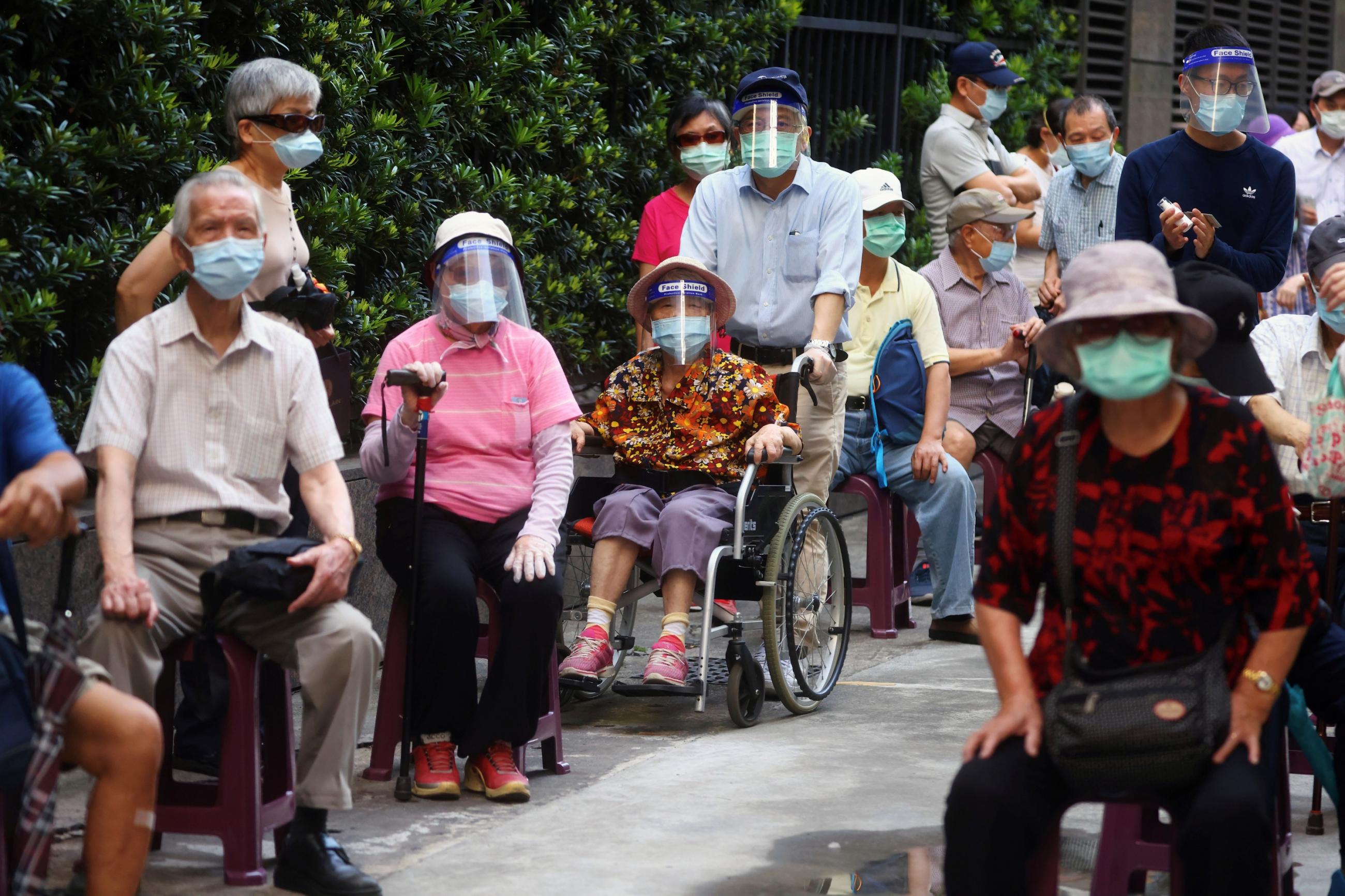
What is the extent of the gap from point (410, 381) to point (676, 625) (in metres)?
1.35

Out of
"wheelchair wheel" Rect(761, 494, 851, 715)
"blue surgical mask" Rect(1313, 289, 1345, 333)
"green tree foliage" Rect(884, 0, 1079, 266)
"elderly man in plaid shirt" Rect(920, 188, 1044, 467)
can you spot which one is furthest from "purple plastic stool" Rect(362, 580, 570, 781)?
"green tree foliage" Rect(884, 0, 1079, 266)

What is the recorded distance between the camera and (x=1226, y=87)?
5.68 metres

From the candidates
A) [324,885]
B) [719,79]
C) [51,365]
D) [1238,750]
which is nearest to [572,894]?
[324,885]

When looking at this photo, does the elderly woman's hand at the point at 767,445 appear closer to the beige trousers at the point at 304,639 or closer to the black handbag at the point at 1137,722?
the beige trousers at the point at 304,639

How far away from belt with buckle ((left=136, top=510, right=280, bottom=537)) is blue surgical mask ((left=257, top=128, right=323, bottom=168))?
1258mm

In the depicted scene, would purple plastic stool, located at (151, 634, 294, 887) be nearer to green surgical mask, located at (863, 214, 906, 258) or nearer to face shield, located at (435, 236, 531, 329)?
face shield, located at (435, 236, 531, 329)

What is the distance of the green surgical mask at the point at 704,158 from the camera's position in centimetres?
717

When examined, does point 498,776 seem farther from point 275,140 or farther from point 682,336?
point 275,140

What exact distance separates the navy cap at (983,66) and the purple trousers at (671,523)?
3869mm

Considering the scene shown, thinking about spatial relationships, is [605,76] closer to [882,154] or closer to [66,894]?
[882,154]

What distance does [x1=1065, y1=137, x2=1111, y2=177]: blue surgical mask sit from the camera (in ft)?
24.7

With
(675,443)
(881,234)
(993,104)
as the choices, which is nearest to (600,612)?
(675,443)

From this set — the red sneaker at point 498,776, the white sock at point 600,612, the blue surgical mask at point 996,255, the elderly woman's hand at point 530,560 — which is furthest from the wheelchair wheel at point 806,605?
the blue surgical mask at point 996,255

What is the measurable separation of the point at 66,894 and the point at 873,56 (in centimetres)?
726
